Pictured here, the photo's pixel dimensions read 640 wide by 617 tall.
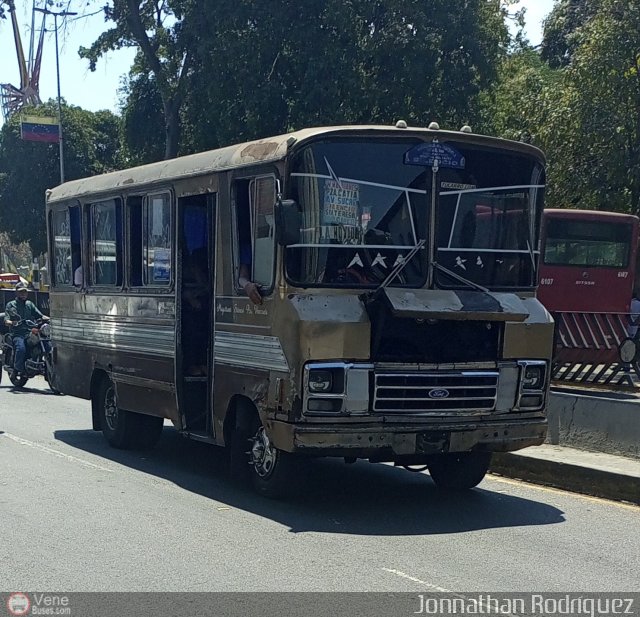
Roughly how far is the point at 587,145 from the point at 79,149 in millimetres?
33179

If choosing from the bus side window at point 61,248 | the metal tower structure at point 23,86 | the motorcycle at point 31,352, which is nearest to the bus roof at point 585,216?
the motorcycle at point 31,352

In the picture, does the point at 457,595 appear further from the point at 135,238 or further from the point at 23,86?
the point at 23,86

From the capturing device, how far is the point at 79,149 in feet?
171

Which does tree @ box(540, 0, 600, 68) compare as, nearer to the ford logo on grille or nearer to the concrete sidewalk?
the concrete sidewalk

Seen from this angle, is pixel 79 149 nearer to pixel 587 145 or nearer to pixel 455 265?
pixel 587 145

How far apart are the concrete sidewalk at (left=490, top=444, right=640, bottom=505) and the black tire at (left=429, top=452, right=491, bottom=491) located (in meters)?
0.76

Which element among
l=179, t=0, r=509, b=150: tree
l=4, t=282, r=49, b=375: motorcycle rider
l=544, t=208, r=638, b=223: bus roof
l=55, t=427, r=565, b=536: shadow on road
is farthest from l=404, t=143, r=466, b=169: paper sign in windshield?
l=179, t=0, r=509, b=150: tree

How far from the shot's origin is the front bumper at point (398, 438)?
8.41m

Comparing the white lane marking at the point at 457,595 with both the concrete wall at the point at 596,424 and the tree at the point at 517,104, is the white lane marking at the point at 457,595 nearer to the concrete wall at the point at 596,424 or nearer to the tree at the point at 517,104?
the concrete wall at the point at 596,424

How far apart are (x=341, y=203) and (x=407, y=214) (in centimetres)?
60

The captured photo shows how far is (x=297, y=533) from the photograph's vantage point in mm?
8102

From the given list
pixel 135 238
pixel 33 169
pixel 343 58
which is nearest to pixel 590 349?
pixel 135 238

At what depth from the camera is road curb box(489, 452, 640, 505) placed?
31.1ft

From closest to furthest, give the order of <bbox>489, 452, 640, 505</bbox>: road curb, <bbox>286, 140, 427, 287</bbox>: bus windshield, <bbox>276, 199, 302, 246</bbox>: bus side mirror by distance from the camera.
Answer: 1. <bbox>276, 199, 302, 246</bbox>: bus side mirror
2. <bbox>286, 140, 427, 287</bbox>: bus windshield
3. <bbox>489, 452, 640, 505</bbox>: road curb
